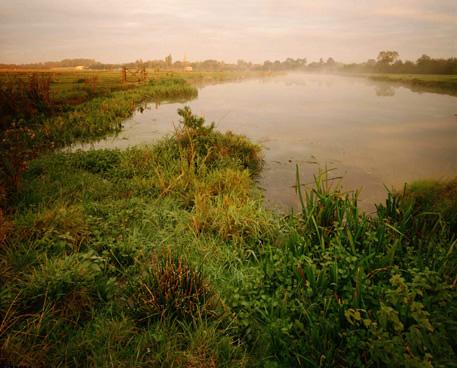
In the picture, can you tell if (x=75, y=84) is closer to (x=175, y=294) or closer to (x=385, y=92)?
(x=175, y=294)

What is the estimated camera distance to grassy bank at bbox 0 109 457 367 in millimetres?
2113

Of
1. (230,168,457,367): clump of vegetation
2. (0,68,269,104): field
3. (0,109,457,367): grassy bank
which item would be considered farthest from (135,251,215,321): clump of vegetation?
(0,68,269,104): field

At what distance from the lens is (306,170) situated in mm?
8125

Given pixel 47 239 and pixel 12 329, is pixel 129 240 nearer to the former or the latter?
pixel 47 239

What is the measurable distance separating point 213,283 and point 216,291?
0.20 meters

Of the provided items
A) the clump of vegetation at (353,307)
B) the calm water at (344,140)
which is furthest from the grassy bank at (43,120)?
the clump of vegetation at (353,307)

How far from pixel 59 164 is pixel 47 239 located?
167 inches

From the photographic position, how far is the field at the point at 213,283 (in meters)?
2.13

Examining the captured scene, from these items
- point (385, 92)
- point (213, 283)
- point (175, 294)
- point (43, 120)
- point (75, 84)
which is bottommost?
point (213, 283)

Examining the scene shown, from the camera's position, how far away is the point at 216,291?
2.93m

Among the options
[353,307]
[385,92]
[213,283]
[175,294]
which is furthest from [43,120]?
[385,92]

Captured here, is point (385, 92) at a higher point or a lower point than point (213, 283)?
higher

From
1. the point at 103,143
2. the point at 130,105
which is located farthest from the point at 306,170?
the point at 130,105

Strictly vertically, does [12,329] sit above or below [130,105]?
below
